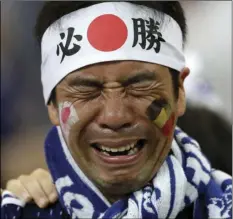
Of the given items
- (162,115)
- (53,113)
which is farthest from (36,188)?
(162,115)

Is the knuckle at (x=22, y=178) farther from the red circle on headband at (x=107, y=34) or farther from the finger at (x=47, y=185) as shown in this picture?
the red circle on headband at (x=107, y=34)

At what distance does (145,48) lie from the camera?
0.66 m

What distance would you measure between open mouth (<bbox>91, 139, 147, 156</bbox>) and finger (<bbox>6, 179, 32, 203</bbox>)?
→ 0.47 ft

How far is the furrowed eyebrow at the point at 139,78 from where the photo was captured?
657mm

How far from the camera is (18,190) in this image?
29.8 inches

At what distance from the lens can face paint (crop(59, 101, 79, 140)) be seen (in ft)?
2.23

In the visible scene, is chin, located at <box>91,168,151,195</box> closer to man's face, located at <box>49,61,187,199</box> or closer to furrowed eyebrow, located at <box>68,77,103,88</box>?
man's face, located at <box>49,61,187,199</box>

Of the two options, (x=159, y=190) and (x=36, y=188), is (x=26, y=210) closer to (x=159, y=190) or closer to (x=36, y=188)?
(x=36, y=188)

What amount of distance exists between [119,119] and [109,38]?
0.10 metres

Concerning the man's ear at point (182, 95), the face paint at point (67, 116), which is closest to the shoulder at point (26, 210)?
the face paint at point (67, 116)

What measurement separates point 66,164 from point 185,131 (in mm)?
188

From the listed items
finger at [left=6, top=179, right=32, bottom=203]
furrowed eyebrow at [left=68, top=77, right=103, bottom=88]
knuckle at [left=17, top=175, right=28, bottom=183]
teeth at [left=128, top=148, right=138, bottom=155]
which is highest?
furrowed eyebrow at [left=68, top=77, right=103, bottom=88]

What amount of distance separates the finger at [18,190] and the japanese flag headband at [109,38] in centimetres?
17

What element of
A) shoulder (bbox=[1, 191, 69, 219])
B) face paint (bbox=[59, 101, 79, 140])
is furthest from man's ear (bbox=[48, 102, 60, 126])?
shoulder (bbox=[1, 191, 69, 219])
